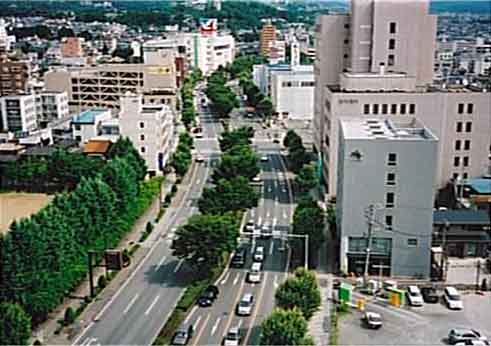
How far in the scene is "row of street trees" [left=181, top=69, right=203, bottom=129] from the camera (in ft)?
35.3

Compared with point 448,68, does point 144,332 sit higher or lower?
lower

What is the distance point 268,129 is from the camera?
10.9m

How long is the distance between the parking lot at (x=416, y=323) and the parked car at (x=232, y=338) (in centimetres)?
61

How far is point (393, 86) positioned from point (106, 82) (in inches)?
260

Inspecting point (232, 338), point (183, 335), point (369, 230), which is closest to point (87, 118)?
point (369, 230)

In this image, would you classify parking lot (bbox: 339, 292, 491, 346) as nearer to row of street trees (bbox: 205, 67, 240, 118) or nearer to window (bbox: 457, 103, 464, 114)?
window (bbox: 457, 103, 464, 114)

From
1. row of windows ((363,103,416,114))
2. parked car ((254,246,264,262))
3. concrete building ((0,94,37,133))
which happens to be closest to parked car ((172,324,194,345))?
parked car ((254,246,264,262))

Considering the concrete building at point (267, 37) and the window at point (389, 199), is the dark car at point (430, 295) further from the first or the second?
the concrete building at point (267, 37)

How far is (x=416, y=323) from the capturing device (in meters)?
3.94

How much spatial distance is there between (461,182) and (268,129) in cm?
511

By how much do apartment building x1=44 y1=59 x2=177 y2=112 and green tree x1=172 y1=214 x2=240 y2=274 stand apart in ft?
23.4

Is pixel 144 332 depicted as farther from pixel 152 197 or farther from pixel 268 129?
pixel 268 129

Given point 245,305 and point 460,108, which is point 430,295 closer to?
point 245,305

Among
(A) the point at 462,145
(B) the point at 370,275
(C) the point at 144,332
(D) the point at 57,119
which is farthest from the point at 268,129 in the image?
(C) the point at 144,332
